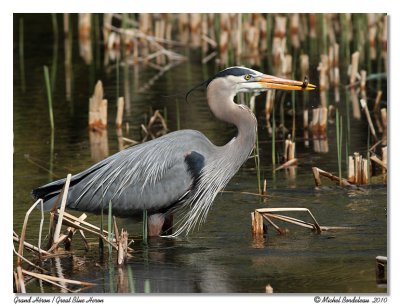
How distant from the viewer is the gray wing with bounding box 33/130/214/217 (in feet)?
23.8

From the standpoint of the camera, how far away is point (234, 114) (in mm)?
7410

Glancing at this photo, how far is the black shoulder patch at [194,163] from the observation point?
286 inches

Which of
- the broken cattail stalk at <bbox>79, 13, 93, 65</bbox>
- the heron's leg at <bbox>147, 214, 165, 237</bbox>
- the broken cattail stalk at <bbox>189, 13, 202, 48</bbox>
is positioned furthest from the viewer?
the broken cattail stalk at <bbox>79, 13, 93, 65</bbox>

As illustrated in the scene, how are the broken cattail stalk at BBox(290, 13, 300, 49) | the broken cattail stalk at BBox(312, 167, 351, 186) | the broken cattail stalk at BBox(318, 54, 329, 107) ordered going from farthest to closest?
1. the broken cattail stalk at BBox(290, 13, 300, 49)
2. the broken cattail stalk at BBox(318, 54, 329, 107)
3. the broken cattail stalk at BBox(312, 167, 351, 186)

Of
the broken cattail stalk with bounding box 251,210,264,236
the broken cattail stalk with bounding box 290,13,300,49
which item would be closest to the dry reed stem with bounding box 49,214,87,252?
the broken cattail stalk with bounding box 251,210,264,236

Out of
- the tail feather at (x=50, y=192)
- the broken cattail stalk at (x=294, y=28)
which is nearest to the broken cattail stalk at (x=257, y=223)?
the tail feather at (x=50, y=192)

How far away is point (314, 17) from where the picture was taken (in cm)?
1394

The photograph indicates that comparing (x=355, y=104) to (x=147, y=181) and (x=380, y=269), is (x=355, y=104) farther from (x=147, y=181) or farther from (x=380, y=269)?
(x=380, y=269)

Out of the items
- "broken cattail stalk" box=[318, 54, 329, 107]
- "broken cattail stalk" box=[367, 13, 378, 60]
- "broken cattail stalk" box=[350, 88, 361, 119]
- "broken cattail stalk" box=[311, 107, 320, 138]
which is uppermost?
"broken cattail stalk" box=[367, 13, 378, 60]

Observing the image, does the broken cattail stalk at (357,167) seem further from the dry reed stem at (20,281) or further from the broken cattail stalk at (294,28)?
the broken cattail stalk at (294,28)

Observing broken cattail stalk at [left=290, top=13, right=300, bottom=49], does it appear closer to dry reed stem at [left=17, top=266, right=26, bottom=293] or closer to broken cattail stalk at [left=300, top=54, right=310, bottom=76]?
broken cattail stalk at [left=300, top=54, right=310, bottom=76]

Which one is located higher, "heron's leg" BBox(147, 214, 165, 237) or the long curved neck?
the long curved neck

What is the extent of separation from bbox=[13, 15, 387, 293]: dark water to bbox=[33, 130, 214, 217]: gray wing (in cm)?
26

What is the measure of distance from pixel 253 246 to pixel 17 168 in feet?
9.60
